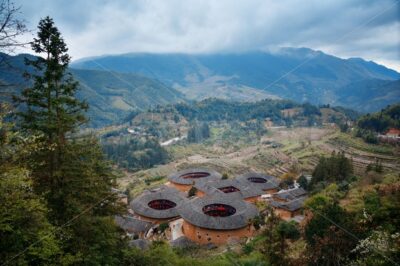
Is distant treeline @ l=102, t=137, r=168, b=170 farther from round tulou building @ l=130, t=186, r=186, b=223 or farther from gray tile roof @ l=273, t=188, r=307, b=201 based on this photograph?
gray tile roof @ l=273, t=188, r=307, b=201

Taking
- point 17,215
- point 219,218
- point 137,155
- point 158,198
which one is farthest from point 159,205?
point 137,155

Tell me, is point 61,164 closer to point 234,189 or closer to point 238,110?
point 234,189

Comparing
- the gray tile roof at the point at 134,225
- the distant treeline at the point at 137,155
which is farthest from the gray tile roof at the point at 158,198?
the distant treeline at the point at 137,155

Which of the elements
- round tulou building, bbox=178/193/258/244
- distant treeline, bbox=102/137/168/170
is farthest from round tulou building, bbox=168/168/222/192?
distant treeline, bbox=102/137/168/170

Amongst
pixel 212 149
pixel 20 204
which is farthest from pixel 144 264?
pixel 212 149

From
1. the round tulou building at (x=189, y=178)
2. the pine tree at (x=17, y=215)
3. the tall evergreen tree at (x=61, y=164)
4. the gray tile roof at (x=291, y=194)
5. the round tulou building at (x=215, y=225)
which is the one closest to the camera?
the pine tree at (x=17, y=215)

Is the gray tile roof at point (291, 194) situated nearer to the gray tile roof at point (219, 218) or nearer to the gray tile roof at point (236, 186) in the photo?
the gray tile roof at point (236, 186)
